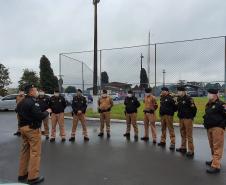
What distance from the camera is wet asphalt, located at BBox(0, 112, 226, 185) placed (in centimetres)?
738

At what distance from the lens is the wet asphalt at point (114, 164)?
7.38 meters

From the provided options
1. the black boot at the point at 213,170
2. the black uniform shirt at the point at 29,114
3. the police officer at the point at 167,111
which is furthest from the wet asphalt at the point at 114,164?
the black uniform shirt at the point at 29,114

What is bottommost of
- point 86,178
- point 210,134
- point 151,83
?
point 86,178

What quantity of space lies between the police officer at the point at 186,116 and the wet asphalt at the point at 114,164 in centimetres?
35

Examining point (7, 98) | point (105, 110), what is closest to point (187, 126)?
point (105, 110)

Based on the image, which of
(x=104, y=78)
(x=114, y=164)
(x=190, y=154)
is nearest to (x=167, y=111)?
(x=190, y=154)

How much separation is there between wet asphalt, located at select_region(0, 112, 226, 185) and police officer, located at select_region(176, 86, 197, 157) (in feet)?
1.16

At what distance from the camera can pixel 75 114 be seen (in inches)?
498

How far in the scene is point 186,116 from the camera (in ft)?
31.6

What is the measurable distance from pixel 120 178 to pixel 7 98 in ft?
75.0

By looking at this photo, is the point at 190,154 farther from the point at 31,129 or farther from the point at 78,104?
the point at 78,104

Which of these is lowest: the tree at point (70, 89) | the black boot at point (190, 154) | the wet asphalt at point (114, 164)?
the wet asphalt at point (114, 164)

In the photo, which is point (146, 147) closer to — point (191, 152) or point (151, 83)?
point (191, 152)

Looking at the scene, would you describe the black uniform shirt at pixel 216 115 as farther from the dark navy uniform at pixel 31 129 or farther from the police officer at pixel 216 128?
the dark navy uniform at pixel 31 129
